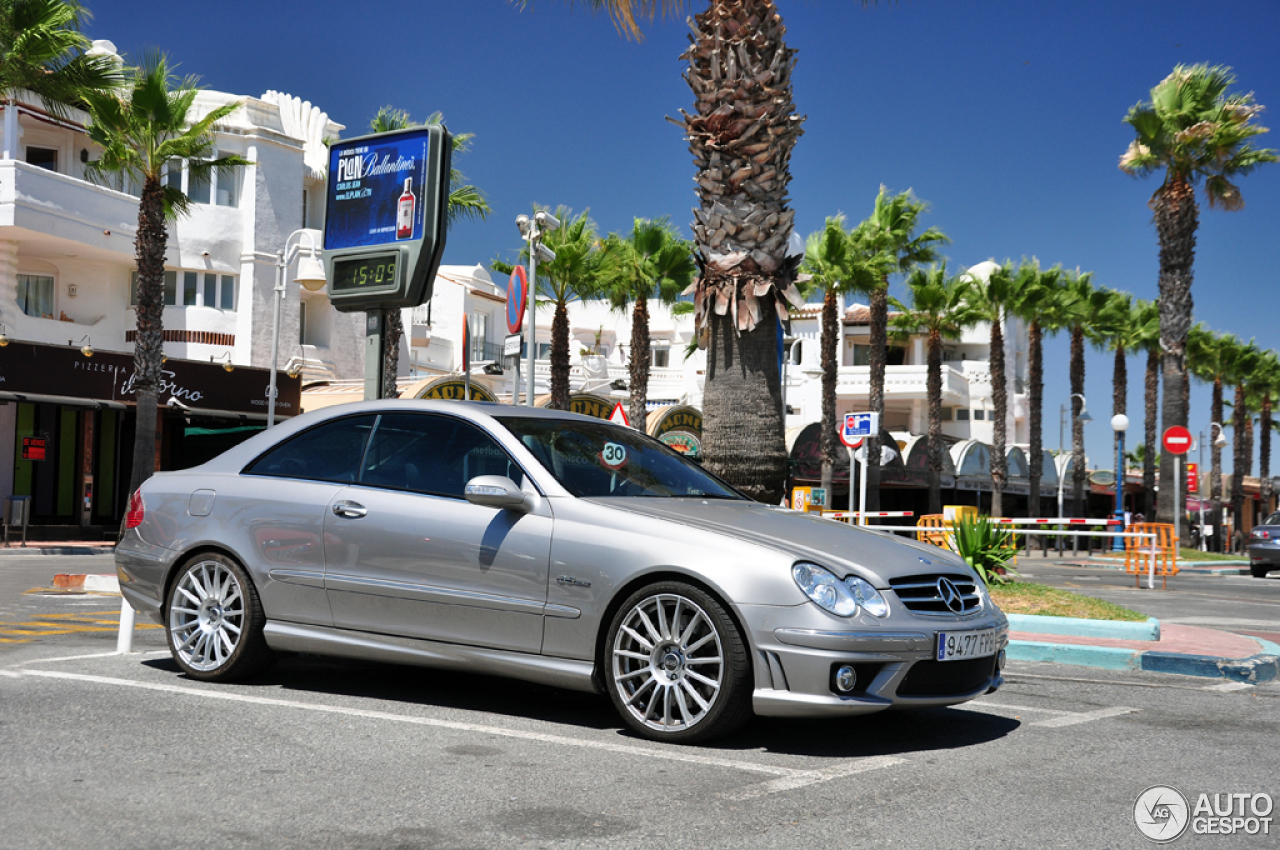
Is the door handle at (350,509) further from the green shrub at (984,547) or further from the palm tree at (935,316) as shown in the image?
the palm tree at (935,316)

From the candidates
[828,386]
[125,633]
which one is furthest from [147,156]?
[828,386]

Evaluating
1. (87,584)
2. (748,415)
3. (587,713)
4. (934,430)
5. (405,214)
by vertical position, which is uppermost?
(405,214)

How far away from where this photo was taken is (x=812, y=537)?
516cm

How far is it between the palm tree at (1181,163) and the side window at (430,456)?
1159 inches

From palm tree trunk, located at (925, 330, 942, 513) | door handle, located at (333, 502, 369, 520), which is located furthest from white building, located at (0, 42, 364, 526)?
door handle, located at (333, 502, 369, 520)

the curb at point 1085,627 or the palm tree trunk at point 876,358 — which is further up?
the palm tree trunk at point 876,358

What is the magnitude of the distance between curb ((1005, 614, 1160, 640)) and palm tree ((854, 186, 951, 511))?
26079mm

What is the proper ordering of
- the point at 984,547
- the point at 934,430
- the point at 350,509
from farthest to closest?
the point at 934,430 → the point at 984,547 → the point at 350,509

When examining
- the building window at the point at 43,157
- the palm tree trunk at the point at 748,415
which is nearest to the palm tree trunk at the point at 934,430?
the building window at the point at 43,157

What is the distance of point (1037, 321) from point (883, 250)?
33.0 ft

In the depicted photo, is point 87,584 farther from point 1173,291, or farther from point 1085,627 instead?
point 1173,291

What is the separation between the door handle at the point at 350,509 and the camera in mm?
5809

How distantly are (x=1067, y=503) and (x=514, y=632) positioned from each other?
5466 centimetres

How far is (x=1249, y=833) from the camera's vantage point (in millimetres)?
3822
